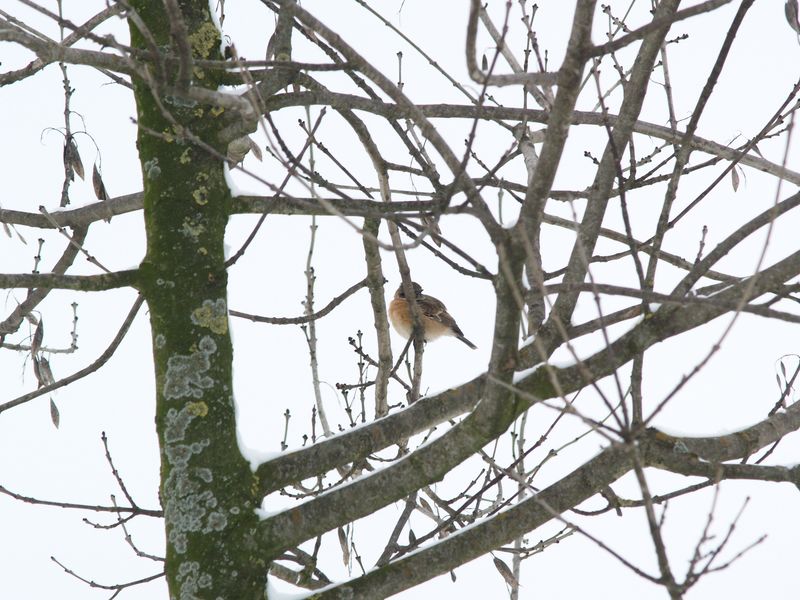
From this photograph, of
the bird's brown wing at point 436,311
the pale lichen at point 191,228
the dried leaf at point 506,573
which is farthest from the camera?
the bird's brown wing at point 436,311

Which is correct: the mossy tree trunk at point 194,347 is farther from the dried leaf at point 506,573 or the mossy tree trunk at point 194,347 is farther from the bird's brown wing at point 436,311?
the bird's brown wing at point 436,311

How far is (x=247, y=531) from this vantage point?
2627mm

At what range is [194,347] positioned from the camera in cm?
276

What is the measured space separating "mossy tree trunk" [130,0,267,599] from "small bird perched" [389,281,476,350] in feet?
19.4

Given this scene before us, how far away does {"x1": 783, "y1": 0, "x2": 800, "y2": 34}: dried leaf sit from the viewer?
3.36m

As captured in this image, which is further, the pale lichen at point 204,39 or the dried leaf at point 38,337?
the dried leaf at point 38,337

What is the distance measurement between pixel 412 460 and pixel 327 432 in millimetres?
1352

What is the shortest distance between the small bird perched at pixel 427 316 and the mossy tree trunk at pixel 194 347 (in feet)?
19.4

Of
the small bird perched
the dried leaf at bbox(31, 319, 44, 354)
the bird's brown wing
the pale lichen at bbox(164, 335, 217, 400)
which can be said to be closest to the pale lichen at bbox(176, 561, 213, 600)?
the pale lichen at bbox(164, 335, 217, 400)

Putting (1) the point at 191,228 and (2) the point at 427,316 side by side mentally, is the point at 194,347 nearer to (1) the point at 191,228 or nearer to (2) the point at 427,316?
(1) the point at 191,228

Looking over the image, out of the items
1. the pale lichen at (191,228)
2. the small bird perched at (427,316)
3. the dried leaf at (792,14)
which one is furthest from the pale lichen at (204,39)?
the small bird perched at (427,316)

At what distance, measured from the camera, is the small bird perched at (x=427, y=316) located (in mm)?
8859

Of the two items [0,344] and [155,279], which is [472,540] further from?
[0,344]

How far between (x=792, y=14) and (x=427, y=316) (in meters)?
5.93
